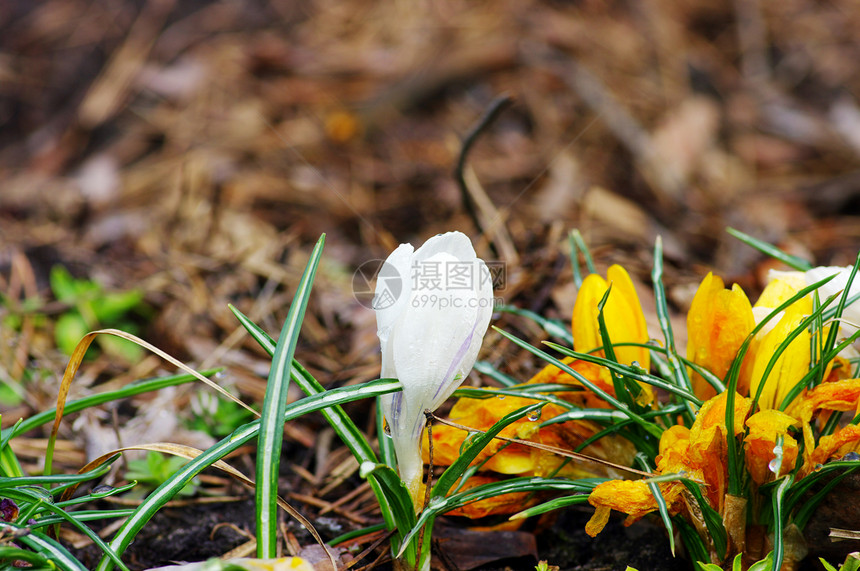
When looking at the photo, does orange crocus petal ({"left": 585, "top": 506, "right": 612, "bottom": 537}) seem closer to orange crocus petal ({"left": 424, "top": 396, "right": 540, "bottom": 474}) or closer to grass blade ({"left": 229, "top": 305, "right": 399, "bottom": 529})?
orange crocus petal ({"left": 424, "top": 396, "right": 540, "bottom": 474})

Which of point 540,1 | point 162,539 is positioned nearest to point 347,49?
point 540,1

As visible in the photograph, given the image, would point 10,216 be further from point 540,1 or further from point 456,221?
point 540,1

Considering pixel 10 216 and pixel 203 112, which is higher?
pixel 203 112

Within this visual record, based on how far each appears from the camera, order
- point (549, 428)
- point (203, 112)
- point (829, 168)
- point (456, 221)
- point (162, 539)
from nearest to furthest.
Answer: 1. point (549, 428)
2. point (162, 539)
3. point (456, 221)
4. point (829, 168)
5. point (203, 112)

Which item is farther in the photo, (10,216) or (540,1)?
(540,1)

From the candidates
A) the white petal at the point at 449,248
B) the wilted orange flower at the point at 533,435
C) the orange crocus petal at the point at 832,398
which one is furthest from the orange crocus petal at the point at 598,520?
the white petal at the point at 449,248

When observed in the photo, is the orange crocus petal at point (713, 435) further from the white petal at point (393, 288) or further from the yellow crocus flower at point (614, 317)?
the white petal at point (393, 288)

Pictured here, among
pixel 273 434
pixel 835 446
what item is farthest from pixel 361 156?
pixel 835 446
